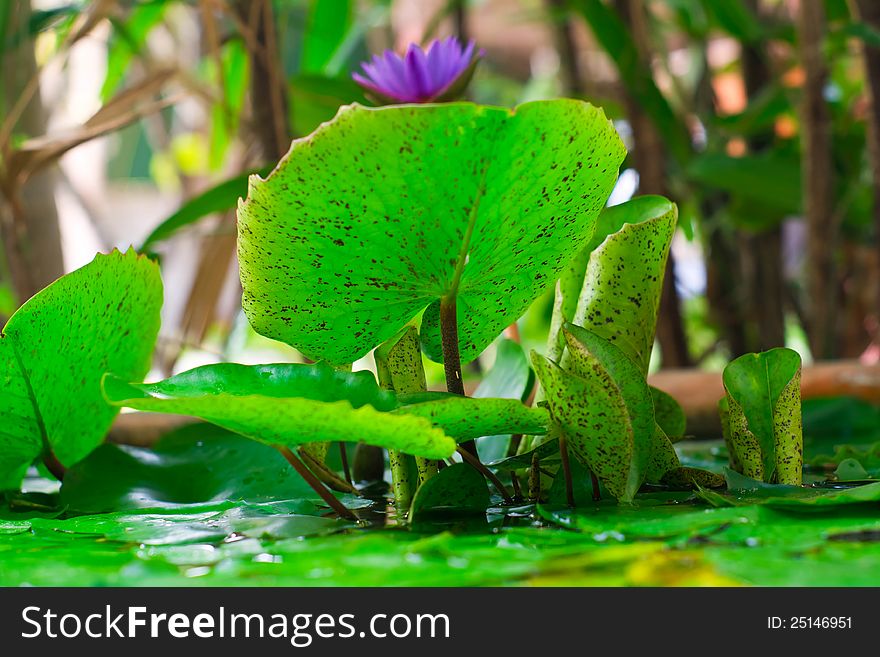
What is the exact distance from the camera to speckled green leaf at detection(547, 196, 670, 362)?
415mm

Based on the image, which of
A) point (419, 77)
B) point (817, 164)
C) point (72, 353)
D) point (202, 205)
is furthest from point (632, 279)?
point (817, 164)

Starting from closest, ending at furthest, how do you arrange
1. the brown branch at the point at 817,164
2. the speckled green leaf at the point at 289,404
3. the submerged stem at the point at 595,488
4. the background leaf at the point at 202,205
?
the speckled green leaf at the point at 289,404 → the submerged stem at the point at 595,488 → the background leaf at the point at 202,205 → the brown branch at the point at 817,164

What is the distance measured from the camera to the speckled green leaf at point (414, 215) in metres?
0.31

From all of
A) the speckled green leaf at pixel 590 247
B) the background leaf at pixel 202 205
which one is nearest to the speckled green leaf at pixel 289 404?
the speckled green leaf at pixel 590 247

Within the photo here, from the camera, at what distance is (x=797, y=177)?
45.6 inches

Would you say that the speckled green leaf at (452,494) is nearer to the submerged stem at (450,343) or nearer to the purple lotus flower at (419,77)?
the submerged stem at (450,343)

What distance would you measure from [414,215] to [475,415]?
0.08m

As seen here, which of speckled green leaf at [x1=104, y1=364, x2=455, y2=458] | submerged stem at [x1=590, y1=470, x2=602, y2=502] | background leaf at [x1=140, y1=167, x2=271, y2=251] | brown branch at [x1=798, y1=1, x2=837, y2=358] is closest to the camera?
speckled green leaf at [x1=104, y1=364, x2=455, y2=458]

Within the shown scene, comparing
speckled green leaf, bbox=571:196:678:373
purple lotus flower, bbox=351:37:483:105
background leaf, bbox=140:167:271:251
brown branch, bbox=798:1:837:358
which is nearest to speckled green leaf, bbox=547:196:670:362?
speckled green leaf, bbox=571:196:678:373

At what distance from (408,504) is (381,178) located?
17 centimetres

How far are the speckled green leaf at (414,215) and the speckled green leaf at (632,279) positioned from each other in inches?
1.9

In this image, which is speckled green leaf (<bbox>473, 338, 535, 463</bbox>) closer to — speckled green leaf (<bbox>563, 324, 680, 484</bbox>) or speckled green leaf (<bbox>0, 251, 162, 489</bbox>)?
speckled green leaf (<bbox>563, 324, 680, 484</bbox>)

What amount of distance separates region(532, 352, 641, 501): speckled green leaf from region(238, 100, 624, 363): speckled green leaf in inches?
1.7

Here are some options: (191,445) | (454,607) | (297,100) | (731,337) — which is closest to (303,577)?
(454,607)
